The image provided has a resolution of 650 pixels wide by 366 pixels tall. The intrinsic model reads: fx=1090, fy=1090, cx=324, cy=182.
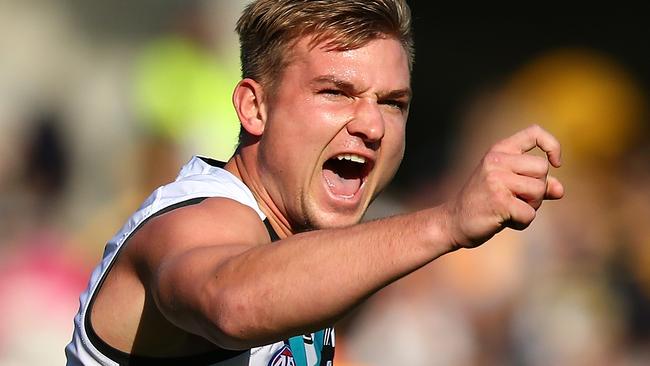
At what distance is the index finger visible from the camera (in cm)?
213

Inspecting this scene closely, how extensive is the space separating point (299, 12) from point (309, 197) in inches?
20.2

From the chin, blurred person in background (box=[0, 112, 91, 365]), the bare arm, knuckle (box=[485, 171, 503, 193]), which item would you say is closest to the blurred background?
blurred person in background (box=[0, 112, 91, 365])

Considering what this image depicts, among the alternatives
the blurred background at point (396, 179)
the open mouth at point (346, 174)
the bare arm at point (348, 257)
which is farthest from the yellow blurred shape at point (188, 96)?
the bare arm at point (348, 257)

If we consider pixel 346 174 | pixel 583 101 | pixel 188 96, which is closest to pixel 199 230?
pixel 346 174

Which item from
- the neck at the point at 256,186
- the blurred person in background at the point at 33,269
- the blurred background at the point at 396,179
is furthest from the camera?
the blurred background at the point at 396,179

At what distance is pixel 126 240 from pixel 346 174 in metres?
0.84

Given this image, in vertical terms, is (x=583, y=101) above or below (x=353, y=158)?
above

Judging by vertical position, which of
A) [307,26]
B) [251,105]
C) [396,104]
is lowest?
[251,105]

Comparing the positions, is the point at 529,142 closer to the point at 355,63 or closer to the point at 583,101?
the point at 355,63

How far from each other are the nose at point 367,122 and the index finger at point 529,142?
0.83 m

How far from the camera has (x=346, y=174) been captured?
10.7 ft

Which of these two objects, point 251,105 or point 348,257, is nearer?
point 348,257

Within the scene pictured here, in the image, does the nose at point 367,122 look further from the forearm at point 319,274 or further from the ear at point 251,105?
the forearm at point 319,274

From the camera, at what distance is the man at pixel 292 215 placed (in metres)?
2.09
